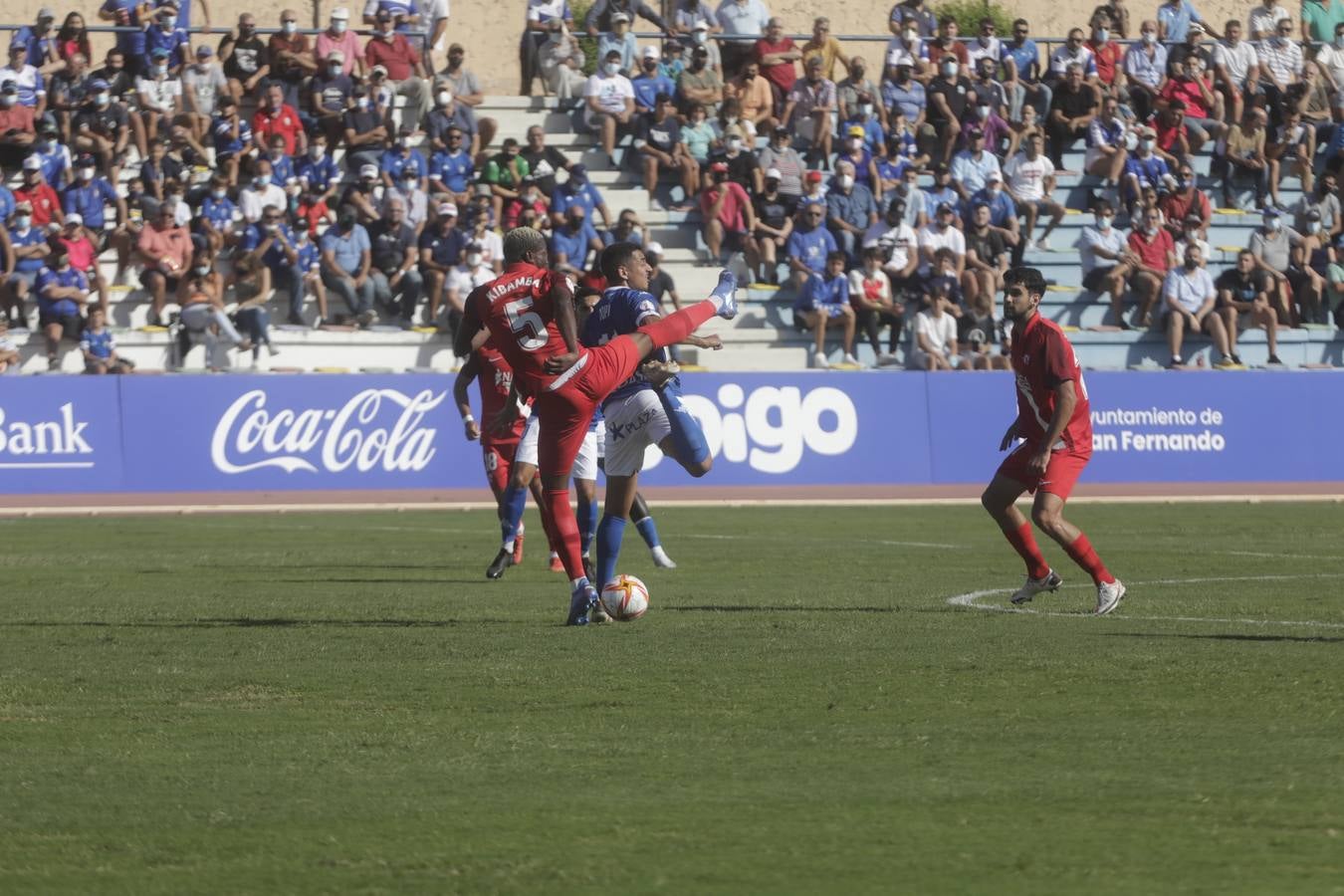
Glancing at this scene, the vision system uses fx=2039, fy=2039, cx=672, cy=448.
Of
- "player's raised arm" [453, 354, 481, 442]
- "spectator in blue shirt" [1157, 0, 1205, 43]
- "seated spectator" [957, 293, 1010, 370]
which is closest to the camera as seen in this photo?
Result: "player's raised arm" [453, 354, 481, 442]

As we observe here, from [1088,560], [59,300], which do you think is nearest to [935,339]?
[59,300]

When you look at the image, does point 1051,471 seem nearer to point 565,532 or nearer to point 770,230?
point 565,532

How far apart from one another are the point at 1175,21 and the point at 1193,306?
803 cm

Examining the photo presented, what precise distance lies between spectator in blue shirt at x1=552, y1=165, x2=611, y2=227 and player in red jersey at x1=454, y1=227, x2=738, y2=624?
18.1m

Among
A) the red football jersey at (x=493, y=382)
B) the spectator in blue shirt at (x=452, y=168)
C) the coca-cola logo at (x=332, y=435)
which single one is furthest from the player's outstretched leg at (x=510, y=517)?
the spectator in blue shirt at (x=452, y=168)

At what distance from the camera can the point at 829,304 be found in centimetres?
3036

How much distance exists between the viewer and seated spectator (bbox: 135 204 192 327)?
28344 millimetres

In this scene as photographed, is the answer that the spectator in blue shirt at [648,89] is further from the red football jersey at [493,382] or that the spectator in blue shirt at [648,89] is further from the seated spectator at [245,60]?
the red football jersey at [493,382]

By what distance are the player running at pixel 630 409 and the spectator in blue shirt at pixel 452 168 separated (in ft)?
58.0

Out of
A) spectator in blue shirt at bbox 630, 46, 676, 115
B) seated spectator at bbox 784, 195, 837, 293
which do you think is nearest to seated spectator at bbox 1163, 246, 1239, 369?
seated spectator at bbox 784, 195, 837, 293

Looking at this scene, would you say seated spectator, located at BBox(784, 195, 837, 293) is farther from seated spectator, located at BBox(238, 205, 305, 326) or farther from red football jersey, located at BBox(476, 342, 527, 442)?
red football jersey, located at BBox(476, 342, 527, 442)

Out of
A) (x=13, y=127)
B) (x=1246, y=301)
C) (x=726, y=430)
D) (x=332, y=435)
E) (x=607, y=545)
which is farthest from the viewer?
(x=1246, y=301)

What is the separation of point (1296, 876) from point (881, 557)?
467 inches

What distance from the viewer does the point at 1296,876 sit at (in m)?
5.25
